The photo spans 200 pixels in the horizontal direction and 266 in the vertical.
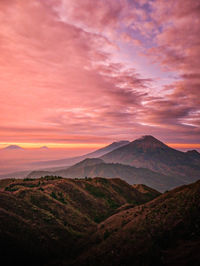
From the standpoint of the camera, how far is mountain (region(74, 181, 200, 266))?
59.1 ft

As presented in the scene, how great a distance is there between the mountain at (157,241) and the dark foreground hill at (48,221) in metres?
4.42

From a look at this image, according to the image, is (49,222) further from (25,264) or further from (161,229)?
(161,229)

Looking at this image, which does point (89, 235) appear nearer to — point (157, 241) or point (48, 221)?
point (48, 221)

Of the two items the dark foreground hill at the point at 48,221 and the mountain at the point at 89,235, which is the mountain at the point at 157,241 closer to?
the mountain at the point at 89,235

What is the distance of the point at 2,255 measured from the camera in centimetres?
2161

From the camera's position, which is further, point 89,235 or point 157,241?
point 89,235

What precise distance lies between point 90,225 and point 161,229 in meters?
20.0

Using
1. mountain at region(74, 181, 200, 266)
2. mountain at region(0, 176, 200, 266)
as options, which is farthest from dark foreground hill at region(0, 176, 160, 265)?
mountain at region(74, 181, 200, 266)

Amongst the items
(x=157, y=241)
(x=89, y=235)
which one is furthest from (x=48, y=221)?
(x=157, y=241)

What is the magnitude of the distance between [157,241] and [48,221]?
22.0 m

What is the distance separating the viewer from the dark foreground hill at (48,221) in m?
24.1

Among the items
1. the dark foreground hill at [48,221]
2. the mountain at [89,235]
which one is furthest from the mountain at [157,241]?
the dark foreground hill at [48,221]

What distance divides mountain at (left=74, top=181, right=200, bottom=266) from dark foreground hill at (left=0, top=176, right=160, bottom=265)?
4424 millimetres

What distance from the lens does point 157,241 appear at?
860 inches
